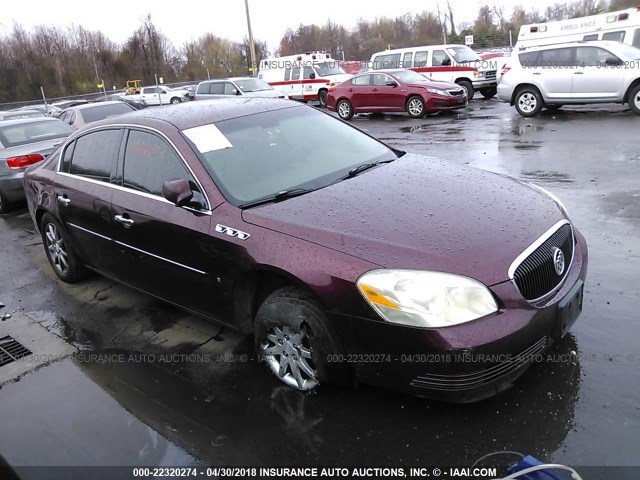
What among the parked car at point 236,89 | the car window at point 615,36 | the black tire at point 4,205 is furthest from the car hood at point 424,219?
the parked car at point 236,89

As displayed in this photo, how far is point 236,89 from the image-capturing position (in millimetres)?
18656

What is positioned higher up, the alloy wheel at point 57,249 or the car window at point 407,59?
the car window at point 407,59

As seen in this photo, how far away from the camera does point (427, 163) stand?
403 cm

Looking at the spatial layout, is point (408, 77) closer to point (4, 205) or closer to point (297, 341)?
point (4, 205)

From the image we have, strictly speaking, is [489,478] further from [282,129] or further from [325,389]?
[282,129]

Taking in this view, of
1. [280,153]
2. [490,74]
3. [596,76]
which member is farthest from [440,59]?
[280,153]

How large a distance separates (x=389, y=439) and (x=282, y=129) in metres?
2.35

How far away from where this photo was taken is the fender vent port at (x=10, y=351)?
4051 millimetres

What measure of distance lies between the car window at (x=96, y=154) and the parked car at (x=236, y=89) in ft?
47.0

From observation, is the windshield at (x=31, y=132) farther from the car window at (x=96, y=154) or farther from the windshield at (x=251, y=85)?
the windshield at (x=251, y=85)

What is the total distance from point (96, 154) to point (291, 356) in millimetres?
2606

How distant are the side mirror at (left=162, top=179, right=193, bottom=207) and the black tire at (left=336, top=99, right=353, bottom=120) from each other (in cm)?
1493

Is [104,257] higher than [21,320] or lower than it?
higher

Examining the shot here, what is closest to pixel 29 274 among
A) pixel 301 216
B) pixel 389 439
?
pixel 301 216
